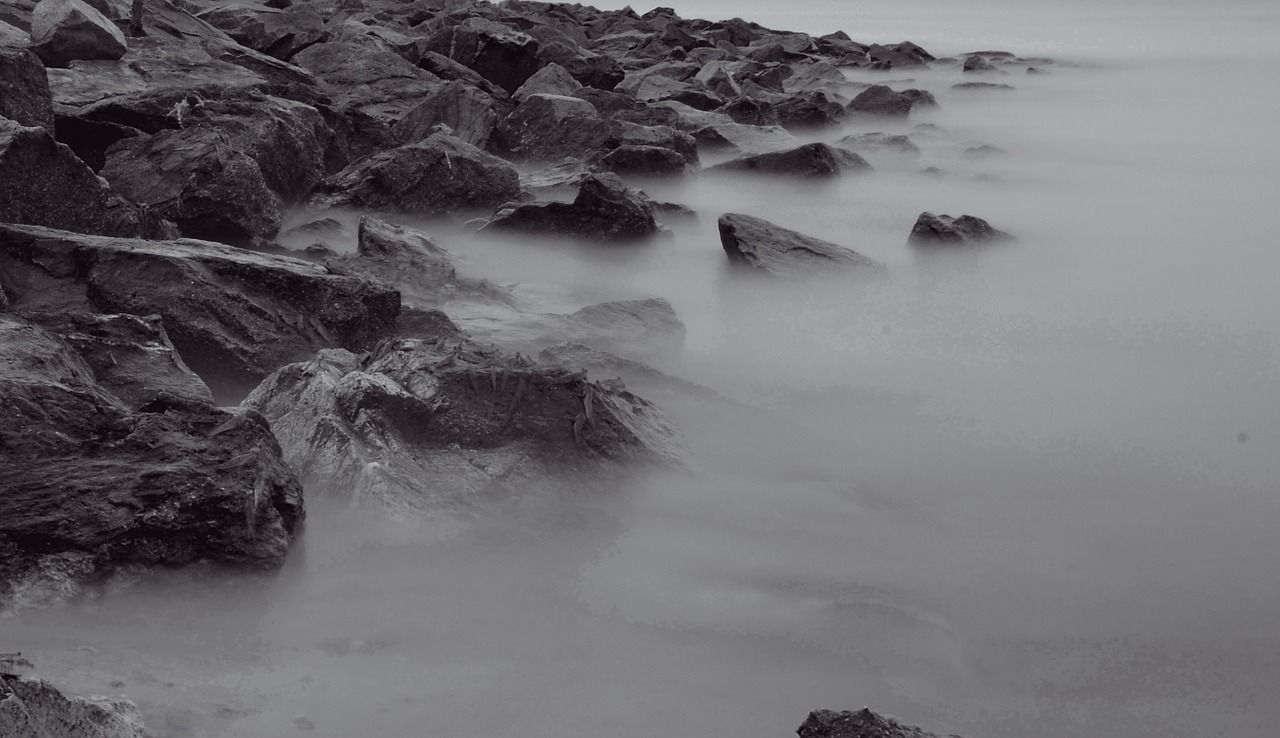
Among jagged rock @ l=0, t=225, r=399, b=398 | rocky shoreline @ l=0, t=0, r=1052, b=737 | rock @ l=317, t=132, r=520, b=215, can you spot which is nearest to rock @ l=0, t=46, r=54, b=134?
Result: rocky shoreline @ l=0, t=0, r=1052, b=737

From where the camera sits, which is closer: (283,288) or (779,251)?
(283,288)

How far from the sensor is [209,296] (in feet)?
13.8

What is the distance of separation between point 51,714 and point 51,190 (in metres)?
3.38

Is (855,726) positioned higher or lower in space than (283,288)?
lower

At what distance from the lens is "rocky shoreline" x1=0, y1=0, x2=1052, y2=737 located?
2891 millimetres

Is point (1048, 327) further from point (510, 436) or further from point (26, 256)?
point (26, 256)

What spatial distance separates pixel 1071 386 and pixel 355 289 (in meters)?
2.88

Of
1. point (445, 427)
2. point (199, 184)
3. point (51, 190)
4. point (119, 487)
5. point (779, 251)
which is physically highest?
point (779, 251)

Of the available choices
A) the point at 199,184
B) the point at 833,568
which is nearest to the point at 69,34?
the point at 199,184

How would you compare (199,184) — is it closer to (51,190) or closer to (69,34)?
(51,190)

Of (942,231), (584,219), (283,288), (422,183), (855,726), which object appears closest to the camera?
(855,726)

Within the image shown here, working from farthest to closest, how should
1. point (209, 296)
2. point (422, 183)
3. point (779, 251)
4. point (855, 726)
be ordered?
point (422, 183) < point (779, 251) < point (209, 296) < point (855, 726)

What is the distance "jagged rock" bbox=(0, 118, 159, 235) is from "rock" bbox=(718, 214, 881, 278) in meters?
2.95

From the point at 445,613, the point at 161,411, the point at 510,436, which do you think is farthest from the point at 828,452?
the point at 161,411
